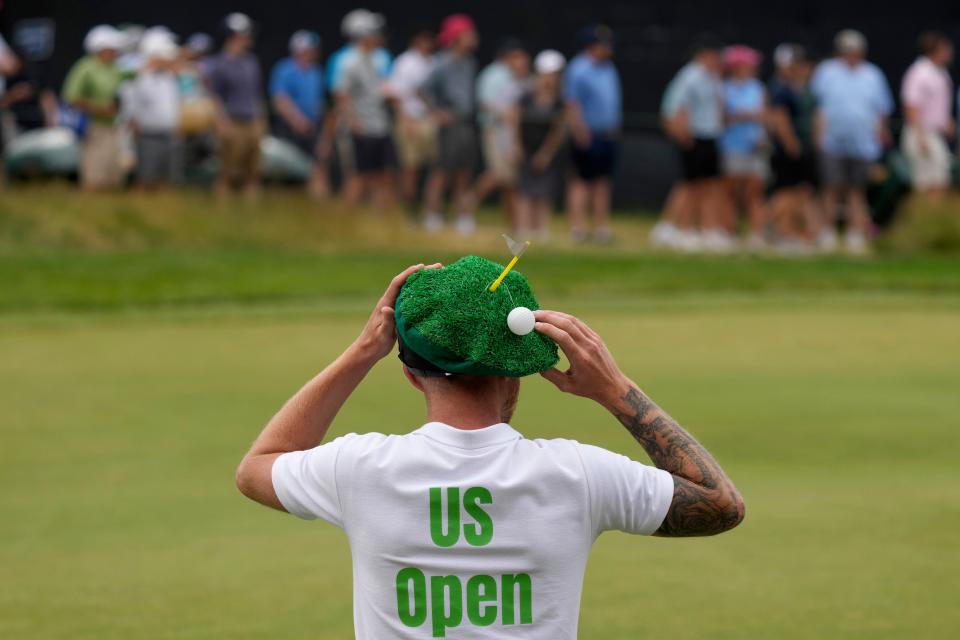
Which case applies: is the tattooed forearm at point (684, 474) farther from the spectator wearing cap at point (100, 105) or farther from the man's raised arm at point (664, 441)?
the spectator wearing cap at point (100, 105)

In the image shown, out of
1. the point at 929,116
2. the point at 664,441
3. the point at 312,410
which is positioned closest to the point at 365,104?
the point at 929,116

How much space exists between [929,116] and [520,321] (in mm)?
14755

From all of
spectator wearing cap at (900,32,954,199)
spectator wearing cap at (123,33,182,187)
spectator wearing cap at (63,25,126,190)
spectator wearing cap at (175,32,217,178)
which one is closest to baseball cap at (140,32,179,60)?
spectator wearing cap at (123,33,182,187)

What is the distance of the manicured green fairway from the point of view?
523 centimetres

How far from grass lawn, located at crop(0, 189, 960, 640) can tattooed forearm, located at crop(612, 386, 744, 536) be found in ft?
6.07

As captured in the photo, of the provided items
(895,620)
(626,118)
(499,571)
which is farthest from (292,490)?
(626,118)

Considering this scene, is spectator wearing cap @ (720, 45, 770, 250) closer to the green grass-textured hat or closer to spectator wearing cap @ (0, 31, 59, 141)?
spectator wearing cap @ (0, 31, 59, 141)

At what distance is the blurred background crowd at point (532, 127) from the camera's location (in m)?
16.6

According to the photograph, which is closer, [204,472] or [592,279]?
[204,472]

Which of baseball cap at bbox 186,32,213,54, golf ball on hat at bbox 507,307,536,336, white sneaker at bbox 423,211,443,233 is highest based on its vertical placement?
golf ball on hat at bbox 507,307,536,336

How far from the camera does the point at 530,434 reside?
25.6 feet

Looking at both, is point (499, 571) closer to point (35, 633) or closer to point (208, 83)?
point (35, 633)

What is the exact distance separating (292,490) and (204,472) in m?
4.03

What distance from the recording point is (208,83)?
17.4m
